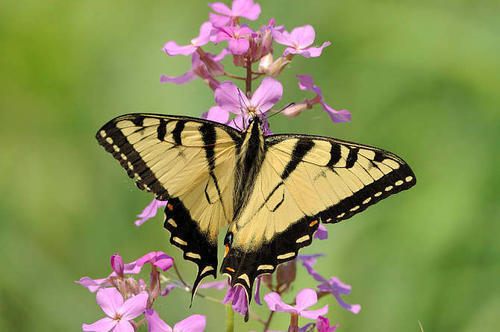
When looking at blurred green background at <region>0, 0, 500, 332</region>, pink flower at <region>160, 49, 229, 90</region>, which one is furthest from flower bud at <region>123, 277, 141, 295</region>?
blurred green background at <region>0, 0, 500, 332</region>

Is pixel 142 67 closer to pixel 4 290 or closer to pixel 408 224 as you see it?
pixel 4 290

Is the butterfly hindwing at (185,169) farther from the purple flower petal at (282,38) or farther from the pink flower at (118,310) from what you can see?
the purple flower petal at (282,38)

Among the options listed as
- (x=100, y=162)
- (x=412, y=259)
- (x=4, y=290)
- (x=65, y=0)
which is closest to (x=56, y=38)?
(x=65, y=0)

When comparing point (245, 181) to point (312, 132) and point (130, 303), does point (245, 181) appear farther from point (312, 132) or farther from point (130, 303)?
point (312, 132)

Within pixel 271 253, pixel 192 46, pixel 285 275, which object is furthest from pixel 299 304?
pixel 192 46

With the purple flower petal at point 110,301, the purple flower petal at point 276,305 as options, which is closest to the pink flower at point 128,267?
the purple flower petal at point 110,301
